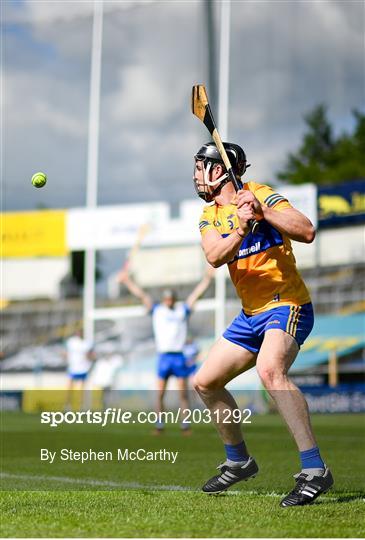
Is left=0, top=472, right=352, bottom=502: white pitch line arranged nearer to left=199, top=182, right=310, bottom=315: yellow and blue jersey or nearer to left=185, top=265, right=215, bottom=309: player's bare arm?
left=199, top=182, right=310, bottom=315: yellow and blue jersey

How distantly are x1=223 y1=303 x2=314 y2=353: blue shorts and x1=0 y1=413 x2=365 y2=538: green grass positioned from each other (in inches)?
34.3

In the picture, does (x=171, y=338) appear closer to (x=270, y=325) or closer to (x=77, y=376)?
(x=77, y=376)

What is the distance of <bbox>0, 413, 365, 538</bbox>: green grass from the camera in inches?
169

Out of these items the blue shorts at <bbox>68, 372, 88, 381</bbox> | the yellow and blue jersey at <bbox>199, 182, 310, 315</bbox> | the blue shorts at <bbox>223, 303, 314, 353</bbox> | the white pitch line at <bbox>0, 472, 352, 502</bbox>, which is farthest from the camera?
the blue shorts at <bbox>68, 372, 88, 381</bbox>

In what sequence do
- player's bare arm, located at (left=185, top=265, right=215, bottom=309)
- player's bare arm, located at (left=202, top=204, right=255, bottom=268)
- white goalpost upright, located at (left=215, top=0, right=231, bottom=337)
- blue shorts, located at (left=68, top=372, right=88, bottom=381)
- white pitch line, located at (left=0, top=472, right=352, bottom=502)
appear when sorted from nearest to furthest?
1. player's bare arm, located at (left=202, top=204, right=255, bottom=268)
2. white pitch line, located at (left=0, top=472, right=352, bottom=502)
3. player's bare arm, located at (left=185, top=265, right=215, bottom=309)
4. blue shorts, located at (left=68, top=372, right=88, bottom=381)
5. white goalpost upright, located at (left=215, top=0, right=231, bottom=337)

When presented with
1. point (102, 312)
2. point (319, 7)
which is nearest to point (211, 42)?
point (102, 312)

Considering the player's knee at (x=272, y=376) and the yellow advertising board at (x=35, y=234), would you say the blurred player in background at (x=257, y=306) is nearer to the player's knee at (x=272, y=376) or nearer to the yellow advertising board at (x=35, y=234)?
the player's knee at (x=272, y=376)

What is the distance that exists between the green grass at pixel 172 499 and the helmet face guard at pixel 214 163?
67.4 inches

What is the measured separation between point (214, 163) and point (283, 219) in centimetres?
69

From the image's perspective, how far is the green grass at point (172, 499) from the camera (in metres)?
4.30

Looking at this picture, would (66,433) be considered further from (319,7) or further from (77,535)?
(319,7)

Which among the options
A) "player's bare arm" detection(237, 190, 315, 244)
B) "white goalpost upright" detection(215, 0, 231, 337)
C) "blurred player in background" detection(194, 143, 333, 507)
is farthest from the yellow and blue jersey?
"white goalpost upright" detection(215, 0, 231, 337)

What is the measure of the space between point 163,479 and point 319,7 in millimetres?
26307

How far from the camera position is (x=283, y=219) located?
5117 mm
